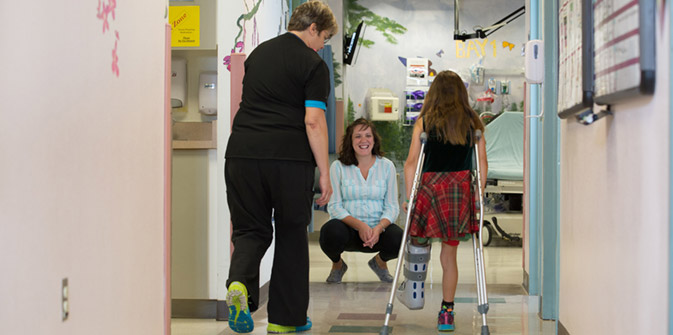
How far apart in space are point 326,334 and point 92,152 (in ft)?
5.83

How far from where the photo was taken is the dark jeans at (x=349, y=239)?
16.3 feet

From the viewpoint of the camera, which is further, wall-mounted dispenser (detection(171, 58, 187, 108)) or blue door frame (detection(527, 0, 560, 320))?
wall-mounted dispenser (detection(171, 58, 187, 108))

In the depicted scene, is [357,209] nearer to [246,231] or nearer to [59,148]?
[246,231]

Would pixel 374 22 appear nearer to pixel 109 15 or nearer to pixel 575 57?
pixel 575 57

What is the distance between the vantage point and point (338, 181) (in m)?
5.21

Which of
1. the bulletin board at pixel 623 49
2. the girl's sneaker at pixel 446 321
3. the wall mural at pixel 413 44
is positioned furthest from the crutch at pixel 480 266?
the wall mural at pixel 413 44

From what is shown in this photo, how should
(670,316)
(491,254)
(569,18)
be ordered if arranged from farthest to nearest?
(491,254) → (569,18) → (670,316)

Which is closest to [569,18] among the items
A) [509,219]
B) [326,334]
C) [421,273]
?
[421,273]

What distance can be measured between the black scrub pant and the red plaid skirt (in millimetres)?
551

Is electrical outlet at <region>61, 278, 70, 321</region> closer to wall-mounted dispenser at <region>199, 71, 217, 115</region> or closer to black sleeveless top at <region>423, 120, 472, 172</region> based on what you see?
black sleeveless top at <region>423, 120, 472, 172</region>

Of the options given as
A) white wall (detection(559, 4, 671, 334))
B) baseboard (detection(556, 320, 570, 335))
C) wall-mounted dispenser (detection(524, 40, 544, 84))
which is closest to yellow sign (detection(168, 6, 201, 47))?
wall-mounted dispenser (detection(524, 40, 544, 84))

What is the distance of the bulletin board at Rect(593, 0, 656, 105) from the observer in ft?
5.90

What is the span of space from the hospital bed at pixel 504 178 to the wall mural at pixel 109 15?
579 cm

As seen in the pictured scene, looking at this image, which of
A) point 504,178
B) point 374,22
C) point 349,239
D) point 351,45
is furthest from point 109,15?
point 374,22
